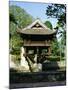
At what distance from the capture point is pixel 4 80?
110 inches

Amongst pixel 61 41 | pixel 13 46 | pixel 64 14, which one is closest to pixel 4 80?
pixel 13 46

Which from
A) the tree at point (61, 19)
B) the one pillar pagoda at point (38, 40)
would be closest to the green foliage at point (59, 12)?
the tree at point (61, 19)

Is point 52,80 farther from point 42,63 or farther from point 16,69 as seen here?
point 16,69

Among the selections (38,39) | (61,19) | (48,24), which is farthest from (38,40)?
(61,19)

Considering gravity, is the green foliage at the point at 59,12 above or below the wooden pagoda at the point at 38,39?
above

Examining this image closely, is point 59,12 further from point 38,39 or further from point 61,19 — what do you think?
point 38,39

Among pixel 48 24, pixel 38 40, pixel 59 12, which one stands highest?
pixel 59 12

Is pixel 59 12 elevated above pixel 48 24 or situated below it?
above

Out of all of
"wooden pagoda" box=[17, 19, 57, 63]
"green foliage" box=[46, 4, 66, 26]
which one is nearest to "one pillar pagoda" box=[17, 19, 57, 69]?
"wooden pagoda" box=[17, 19, 57, 63]

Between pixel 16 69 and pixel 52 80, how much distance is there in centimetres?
44

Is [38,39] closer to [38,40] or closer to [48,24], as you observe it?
[38,40]

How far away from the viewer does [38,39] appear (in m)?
2.96

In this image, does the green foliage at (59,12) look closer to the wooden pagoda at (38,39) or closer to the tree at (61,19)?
the tree at (61,19)

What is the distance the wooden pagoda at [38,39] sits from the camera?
115 inches
